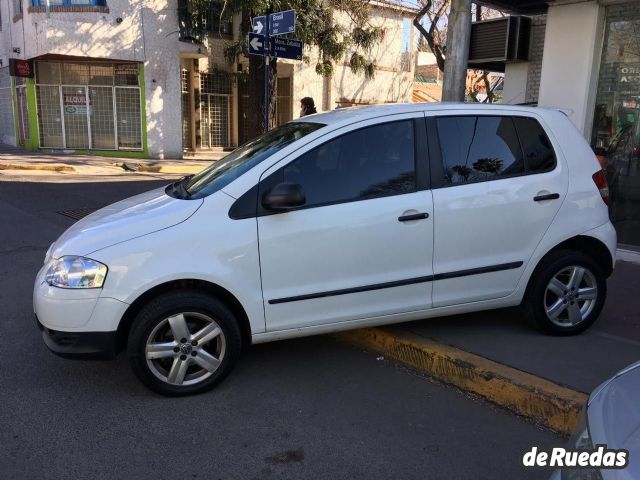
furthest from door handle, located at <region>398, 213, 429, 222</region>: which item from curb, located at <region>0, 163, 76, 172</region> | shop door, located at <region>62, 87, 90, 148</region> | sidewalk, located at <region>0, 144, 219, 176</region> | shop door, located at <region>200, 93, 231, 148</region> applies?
shop door, located at <region>200, 93, 231, 148</region>

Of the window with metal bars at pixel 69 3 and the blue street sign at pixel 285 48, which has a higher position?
the window with metal bars at pixel 69 3

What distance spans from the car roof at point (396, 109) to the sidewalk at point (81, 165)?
12257 mm

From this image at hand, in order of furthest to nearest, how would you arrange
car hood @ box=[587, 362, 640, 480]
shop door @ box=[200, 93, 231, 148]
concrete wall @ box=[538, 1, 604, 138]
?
shop door @ box=[200, 93, 231, 148], concrete wall @ box=[538, 1, 604, 138], car hood @ box=[587, 362, 640, 480]

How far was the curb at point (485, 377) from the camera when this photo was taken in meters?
3.31

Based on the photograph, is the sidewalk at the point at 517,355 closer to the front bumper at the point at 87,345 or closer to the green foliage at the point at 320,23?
the front bumper at the point at 87,345

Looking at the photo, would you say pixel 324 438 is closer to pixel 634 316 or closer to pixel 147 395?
pixel 147 395

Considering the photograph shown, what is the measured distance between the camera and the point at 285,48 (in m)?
8.13

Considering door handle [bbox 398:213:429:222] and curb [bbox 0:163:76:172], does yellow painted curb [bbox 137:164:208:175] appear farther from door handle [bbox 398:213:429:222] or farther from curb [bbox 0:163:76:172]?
door handle [bbox 398:213:429:222]

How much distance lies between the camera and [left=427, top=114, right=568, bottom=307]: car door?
3975mm

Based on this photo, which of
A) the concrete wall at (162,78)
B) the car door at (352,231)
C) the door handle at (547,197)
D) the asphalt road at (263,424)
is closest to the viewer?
the asphalt road at (263,424)

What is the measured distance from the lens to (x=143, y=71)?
18281 mm

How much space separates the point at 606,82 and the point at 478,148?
3.96 metres

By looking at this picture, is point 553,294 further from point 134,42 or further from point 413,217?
point 134,42

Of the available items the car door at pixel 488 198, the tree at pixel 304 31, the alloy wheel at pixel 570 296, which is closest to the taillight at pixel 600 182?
the car door at pixel 488 198
